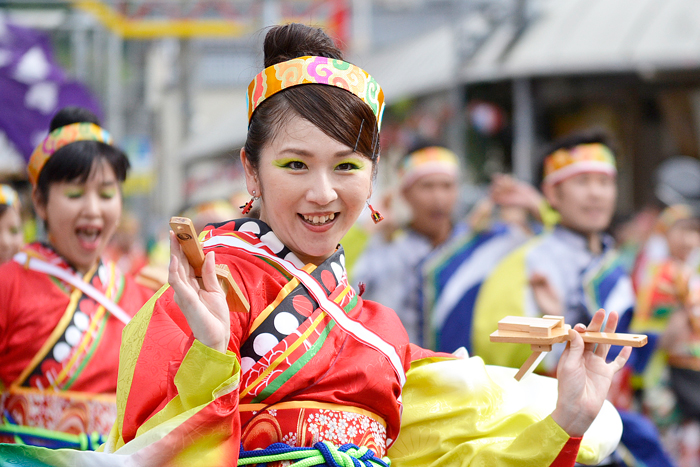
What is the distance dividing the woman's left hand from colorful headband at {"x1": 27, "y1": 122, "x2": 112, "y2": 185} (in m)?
1.97

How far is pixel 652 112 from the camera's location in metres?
11.4

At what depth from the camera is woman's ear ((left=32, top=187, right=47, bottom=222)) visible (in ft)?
9.70

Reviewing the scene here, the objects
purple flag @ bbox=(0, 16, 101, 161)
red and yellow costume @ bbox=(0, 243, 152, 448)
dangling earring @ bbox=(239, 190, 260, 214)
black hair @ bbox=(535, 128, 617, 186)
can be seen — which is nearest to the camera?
dangling earring @ bbox=(239, 190, 260, 214)

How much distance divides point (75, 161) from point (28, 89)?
294 cm

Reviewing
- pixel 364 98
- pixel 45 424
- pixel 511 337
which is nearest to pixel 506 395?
pixel 511 337

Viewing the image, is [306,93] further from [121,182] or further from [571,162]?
[571,162]

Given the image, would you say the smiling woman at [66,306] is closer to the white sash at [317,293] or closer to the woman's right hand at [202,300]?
the white sash at [317,293]

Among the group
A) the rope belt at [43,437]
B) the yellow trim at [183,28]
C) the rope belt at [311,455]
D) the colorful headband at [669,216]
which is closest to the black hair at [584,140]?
the rope belt at [43,437]

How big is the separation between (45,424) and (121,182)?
93cm

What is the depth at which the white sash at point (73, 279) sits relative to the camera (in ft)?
9.57

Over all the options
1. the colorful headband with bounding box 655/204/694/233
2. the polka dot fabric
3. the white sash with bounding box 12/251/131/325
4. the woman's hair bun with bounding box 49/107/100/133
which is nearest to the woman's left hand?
the polka dot fabric

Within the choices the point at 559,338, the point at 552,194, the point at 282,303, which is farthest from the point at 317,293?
the point at 552,194

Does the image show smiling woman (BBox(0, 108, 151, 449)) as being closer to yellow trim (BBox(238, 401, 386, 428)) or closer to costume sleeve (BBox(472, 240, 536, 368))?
yellow trim (BBox(238, 401, 386, 428))

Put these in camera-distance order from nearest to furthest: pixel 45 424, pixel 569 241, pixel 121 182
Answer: pixel 45 424 < pixel 121 182 < pixel 569 241
